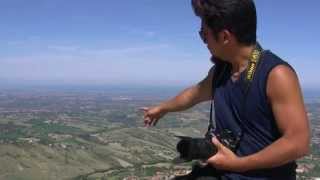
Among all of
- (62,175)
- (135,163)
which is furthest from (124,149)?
(62,175)

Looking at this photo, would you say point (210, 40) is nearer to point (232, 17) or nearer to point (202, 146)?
point (232, 17)

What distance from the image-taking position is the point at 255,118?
3057 millimetres

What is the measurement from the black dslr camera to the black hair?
585 millimetres

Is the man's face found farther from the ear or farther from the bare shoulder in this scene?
the bare shoulder

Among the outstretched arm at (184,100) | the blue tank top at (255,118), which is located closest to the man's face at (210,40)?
the blue tank top at (255,118)

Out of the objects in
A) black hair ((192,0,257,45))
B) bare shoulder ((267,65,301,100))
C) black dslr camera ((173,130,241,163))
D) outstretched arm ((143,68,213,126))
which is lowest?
black dslr camera ((173,130,241,163))

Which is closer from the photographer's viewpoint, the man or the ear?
the man

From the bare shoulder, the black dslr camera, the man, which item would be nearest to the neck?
the man

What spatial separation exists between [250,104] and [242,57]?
299 millimetres

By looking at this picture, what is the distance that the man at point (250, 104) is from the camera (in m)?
2.91

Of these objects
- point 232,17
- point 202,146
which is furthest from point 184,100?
point 232,17

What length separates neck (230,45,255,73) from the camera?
10.3 feet

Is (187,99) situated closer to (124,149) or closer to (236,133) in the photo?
(236,133)

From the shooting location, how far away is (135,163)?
12006 cm
